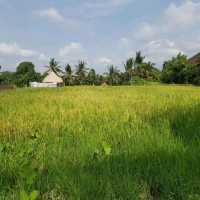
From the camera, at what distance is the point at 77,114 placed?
5082 mm

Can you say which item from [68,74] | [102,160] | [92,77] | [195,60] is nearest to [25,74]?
[68,74]

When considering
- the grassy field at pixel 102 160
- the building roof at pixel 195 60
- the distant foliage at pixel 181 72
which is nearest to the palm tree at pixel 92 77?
the distant foliage at pixel 181 72

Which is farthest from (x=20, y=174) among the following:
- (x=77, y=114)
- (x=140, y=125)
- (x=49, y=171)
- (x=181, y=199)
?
(x=77, y=114)

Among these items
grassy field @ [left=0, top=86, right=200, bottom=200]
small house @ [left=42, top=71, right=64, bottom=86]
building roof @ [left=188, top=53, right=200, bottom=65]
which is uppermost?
building roof @ [left=188, top=53, right=200, bottom=65]

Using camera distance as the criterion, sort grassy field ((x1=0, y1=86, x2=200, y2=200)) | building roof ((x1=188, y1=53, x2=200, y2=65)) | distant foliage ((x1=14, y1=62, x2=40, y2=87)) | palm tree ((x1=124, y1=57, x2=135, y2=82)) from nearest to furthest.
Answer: grassy field ((x1=0, y1=86, x2=200, y2=200)), building roof ((x1=188, y1=53, x2=200, y2=65)), palm tree ((x1=124, y1=57, x2=135, y2=82)), distant foliage ((x1=14, y1=62, x2=40, y2=87))

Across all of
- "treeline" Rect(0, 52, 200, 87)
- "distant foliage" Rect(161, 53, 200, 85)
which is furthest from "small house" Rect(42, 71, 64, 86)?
"distant foliage" Rect(161, 53, 200, 85)

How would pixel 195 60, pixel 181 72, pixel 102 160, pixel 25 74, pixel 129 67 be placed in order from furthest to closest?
1. pixel 25 74
2. pixel 129 67
3. pixel 195 60
4. pixel 181 72
5. pixel 102 160

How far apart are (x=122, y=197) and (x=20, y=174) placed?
69 centimetres

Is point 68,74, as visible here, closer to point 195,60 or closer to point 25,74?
point 25,74

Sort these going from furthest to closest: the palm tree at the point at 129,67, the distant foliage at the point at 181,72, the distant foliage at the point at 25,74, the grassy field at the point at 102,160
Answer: the distant foliage at the point at 25,74 → the palm tree at the point at 129,67 → the distant foliage at the point at 181,72 → the grassy field at the point at 102,160

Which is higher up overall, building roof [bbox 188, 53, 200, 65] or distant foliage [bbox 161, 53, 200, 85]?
building roof [bbox 188, 53, 200, 65]

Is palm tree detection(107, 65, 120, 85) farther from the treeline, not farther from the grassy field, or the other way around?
the grassy field

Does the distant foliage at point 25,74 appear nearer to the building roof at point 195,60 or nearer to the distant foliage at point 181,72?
the distant foliage at point 181,72

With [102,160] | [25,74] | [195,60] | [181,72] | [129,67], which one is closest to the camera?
[102,160]
